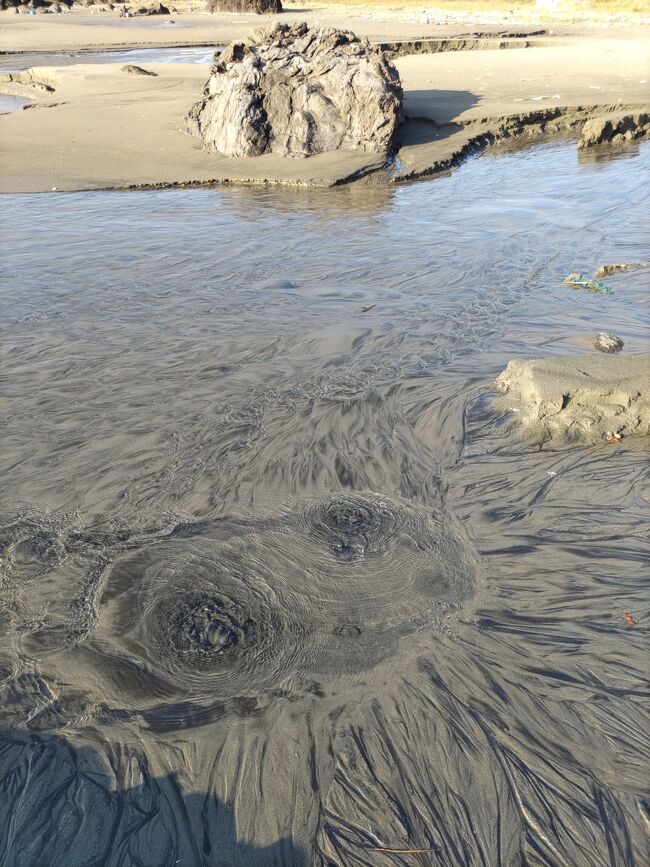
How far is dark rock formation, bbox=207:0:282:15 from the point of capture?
3155cm

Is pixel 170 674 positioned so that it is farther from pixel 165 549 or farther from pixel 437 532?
pixel 437 532

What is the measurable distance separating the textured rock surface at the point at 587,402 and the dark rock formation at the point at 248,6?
33.6 meters

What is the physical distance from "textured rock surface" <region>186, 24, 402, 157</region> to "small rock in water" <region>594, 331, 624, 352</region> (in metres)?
4.82

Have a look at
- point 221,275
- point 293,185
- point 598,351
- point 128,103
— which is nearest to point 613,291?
point 598,351

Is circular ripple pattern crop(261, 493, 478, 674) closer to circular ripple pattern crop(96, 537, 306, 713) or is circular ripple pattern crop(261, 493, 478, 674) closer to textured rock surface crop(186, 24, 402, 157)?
circular ripple pattern crop(96, 537, 306, 713)

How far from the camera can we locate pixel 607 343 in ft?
13.0

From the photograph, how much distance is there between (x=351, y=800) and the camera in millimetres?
1754

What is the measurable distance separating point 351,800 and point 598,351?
115 inches

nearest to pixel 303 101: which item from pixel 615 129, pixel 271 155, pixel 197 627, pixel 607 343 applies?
pixel 271 155

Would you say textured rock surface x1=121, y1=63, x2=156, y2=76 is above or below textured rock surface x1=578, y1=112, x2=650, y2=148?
above

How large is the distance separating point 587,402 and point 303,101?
249 inches

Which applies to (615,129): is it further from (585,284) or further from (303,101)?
(585,284)

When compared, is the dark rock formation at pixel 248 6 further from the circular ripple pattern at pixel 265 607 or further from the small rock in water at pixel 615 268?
the circular ripple pattern at pixel 265 607

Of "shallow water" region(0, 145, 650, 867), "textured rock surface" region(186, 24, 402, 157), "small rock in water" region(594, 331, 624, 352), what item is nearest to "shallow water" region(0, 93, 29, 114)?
"textured rock surface" region(186, 24, 402, 157)
